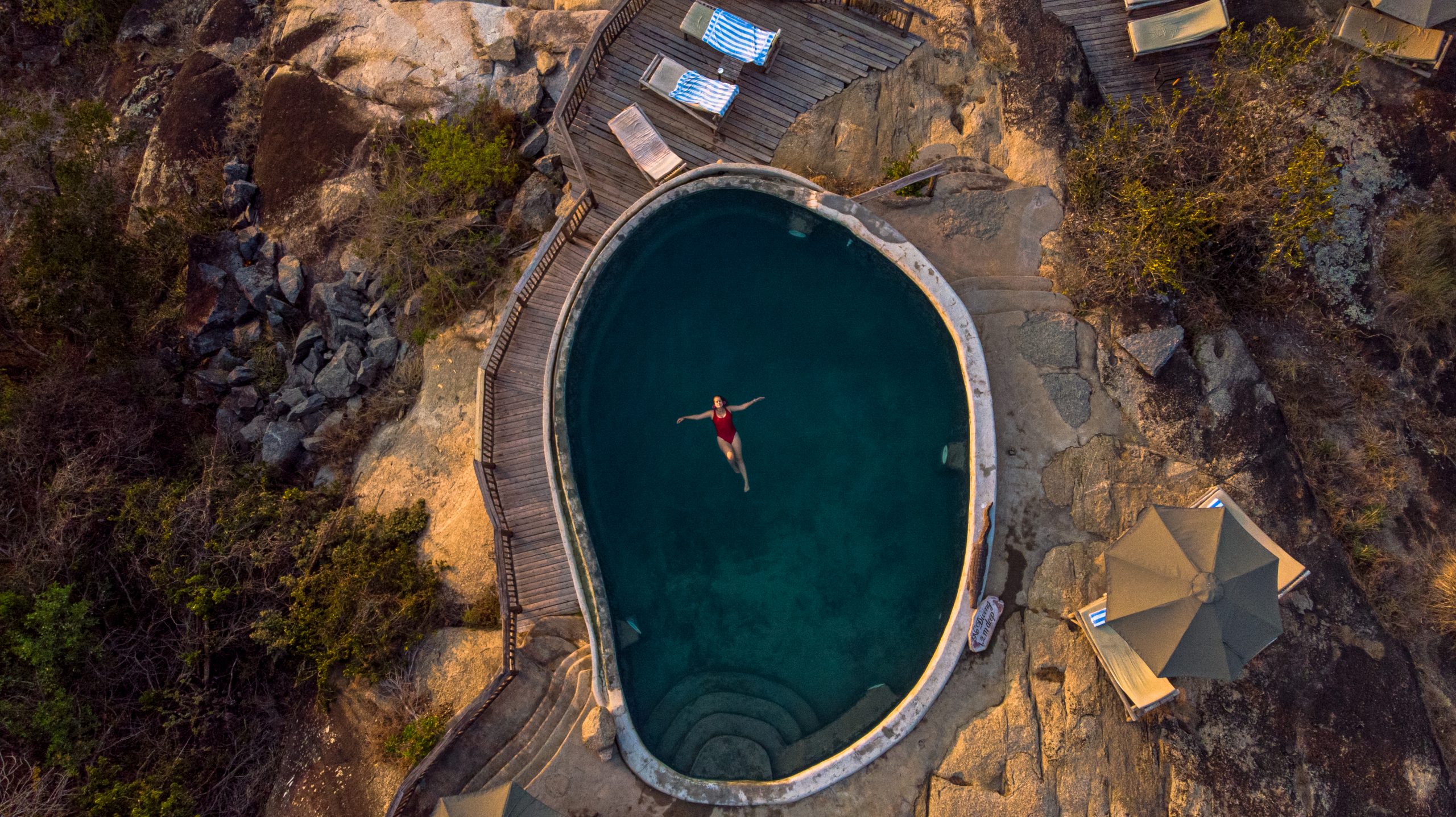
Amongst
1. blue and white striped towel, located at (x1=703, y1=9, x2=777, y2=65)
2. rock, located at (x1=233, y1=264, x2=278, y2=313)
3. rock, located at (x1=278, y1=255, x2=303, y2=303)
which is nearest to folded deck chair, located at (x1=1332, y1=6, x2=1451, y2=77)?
blue and white striped towel, located at (x1=703, y1=9, x2=777, y2=65)

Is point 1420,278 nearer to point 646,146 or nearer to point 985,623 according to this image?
point 985,623

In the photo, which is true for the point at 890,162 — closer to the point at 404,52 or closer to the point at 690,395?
the point at 690,395

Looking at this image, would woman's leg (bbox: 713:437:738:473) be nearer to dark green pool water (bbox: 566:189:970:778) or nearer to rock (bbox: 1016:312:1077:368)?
dark green pool water (bbox: 566:189:970:778)

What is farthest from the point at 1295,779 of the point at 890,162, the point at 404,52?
the point at 404,52

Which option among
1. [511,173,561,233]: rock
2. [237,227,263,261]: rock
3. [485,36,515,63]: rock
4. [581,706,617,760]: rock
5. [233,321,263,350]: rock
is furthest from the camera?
[485,36,515,63]: rock

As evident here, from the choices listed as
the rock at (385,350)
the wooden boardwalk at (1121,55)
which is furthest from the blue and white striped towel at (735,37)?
the rock at (385,350)

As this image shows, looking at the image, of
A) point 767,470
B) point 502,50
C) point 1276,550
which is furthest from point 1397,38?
point 502,50

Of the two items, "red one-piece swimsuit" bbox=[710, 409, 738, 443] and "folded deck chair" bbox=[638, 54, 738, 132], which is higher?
"folded deck chair" bbox=[638, 54, 738, 132]
